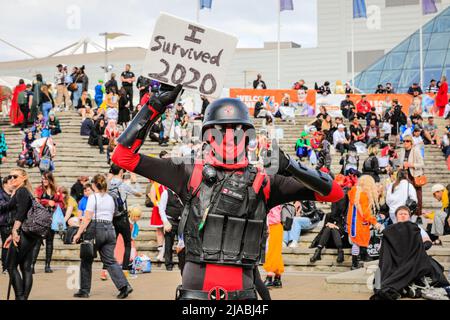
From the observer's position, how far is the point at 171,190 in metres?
5.62

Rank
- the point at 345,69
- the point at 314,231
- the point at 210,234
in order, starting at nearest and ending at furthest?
the point at 210,234, the point at 314,231, the point at 345,69

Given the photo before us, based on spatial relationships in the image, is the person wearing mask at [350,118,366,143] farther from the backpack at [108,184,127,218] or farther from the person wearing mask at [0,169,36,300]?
the person wearing mask at [0,169,36,300]

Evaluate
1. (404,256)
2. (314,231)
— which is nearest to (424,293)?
(404,256)

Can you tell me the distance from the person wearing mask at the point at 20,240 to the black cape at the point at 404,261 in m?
4.55

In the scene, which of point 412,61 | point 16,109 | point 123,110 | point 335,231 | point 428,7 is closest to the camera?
point 335,231

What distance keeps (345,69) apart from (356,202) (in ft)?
158

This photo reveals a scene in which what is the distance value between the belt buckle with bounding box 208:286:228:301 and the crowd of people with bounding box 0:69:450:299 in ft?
2.49

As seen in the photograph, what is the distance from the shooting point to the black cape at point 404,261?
37.6ft

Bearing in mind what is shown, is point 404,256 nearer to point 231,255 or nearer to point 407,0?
point 231,255

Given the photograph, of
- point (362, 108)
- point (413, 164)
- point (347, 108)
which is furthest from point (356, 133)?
point (413, 164)

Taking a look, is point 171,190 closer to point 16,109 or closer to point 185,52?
point 185,52

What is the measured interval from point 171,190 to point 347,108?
76.7ft

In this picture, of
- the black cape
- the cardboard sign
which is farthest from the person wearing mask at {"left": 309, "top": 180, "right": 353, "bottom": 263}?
the cardboard sign
